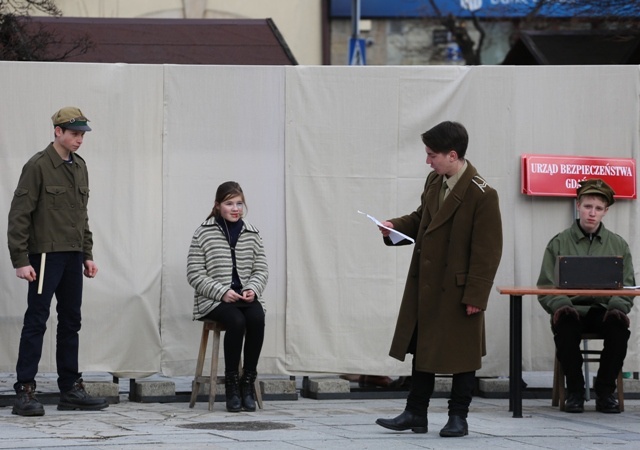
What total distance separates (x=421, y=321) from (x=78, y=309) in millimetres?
2493

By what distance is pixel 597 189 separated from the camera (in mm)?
9297

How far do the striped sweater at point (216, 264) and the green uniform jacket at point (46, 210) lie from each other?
817 millimetres

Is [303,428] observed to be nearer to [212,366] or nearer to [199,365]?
[212,366]

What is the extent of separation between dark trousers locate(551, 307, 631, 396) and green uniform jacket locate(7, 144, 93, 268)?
3.40m

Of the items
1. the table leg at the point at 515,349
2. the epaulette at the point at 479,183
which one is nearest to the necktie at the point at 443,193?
the epaulette at the point at 479,183

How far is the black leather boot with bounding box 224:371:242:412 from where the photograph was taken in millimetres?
8969

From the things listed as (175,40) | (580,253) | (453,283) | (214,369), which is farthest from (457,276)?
(175,40)

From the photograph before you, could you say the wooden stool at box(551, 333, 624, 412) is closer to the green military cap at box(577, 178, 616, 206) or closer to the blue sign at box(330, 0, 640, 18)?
the green military cap at box(577, 178, 616, 206)

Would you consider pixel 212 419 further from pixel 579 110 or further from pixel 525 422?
pixel 579 110

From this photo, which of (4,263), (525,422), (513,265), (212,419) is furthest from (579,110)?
(4,263)

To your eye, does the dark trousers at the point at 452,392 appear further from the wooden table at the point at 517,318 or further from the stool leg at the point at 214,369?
the stool leg at the point at 214,369

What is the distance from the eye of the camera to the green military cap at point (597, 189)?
9.30m

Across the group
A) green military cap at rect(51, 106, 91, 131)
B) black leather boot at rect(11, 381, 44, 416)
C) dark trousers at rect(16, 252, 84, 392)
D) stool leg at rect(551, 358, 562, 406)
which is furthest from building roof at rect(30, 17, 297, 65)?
stool leg at rect(551, 358, 562, 406)

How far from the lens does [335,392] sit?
980 cm
